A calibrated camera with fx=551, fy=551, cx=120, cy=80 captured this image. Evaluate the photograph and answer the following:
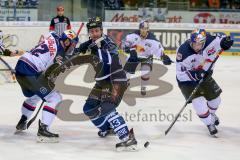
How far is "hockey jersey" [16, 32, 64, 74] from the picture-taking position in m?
5.33

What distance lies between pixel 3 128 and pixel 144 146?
168 cm

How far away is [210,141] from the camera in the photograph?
5.55 metres

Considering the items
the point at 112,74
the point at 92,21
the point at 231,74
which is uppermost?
the point at 92,21

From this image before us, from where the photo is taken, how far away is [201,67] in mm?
5875

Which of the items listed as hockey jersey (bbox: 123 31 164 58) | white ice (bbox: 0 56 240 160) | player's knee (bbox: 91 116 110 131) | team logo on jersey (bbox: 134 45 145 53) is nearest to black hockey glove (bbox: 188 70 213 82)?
white ice (bbox: 0 56 240 160)

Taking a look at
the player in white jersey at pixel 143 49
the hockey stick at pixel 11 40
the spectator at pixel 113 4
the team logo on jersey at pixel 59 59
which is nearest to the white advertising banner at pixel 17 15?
the hockey stick at pixel 11 40

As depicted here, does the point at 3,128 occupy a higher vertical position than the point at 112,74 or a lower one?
lower

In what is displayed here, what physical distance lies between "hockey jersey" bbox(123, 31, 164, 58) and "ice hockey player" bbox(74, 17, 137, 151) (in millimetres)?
3114

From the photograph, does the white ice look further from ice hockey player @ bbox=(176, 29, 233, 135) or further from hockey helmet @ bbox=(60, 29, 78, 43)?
hockey helmet @ bbox=(60, 29, 78, 43)

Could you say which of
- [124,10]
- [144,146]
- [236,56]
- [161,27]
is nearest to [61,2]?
[124,10]

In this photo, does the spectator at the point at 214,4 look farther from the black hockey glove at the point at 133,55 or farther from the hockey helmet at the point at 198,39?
the hockey helmet at the point at 198,39

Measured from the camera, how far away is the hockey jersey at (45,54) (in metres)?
5.33

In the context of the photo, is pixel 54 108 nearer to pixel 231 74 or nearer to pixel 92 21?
pixel 92 21

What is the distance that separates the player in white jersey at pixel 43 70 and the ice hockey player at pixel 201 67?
1191 mm
